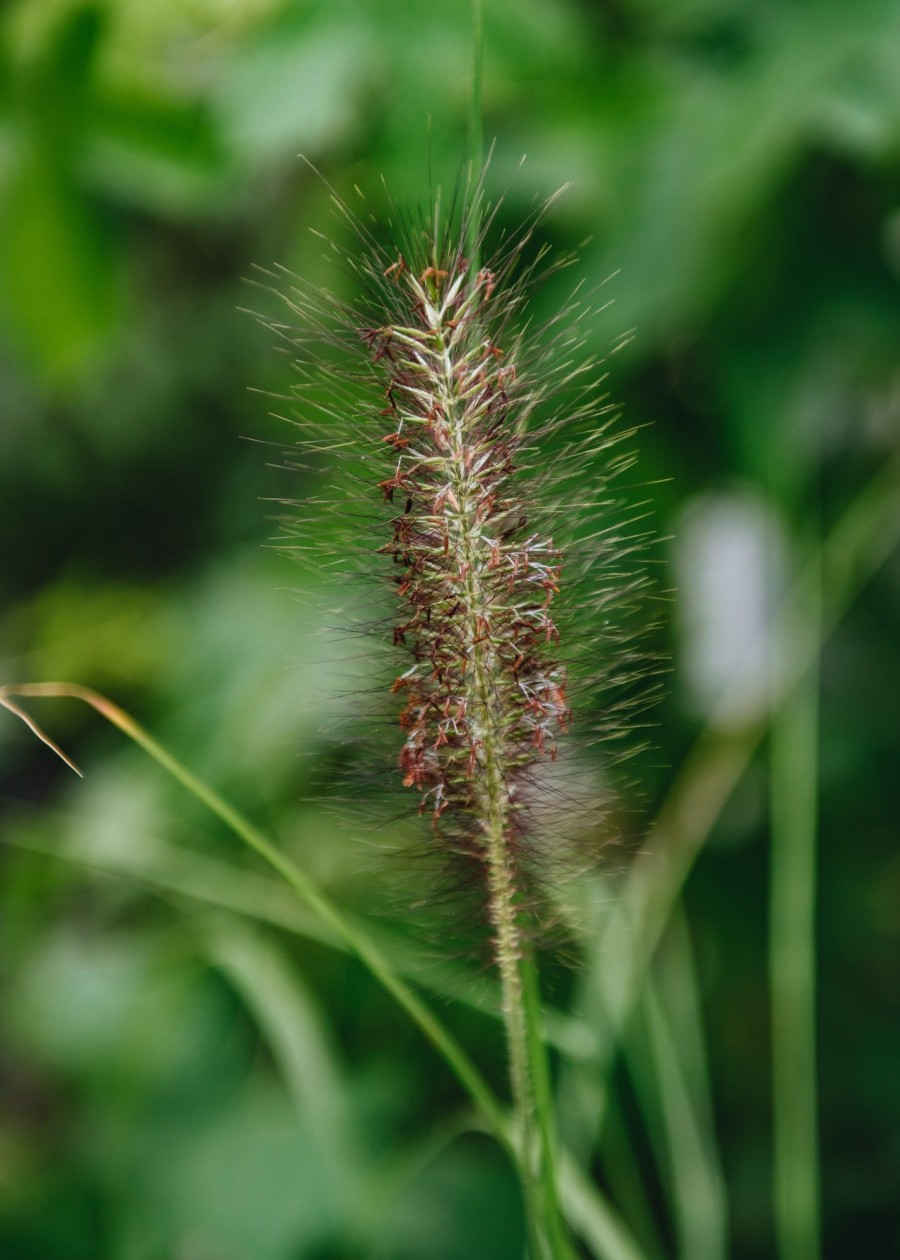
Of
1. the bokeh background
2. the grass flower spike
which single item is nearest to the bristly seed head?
the grass flower spike

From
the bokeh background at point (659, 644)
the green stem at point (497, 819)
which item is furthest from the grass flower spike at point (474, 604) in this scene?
the bokeh background at point (659, 644)

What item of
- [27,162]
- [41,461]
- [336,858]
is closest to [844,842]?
[336,858]

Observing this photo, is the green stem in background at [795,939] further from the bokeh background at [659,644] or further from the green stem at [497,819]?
the green stem at [497,819]

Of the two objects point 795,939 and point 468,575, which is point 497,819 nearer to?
point 468,575

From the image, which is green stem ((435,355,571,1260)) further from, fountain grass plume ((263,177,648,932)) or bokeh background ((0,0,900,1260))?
bokeh background ((0,0,900,1260))

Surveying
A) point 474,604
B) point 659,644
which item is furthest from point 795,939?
point 474,604

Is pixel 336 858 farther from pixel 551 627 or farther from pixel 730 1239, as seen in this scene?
pixel 551 627

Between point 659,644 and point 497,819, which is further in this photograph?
point 659,644
